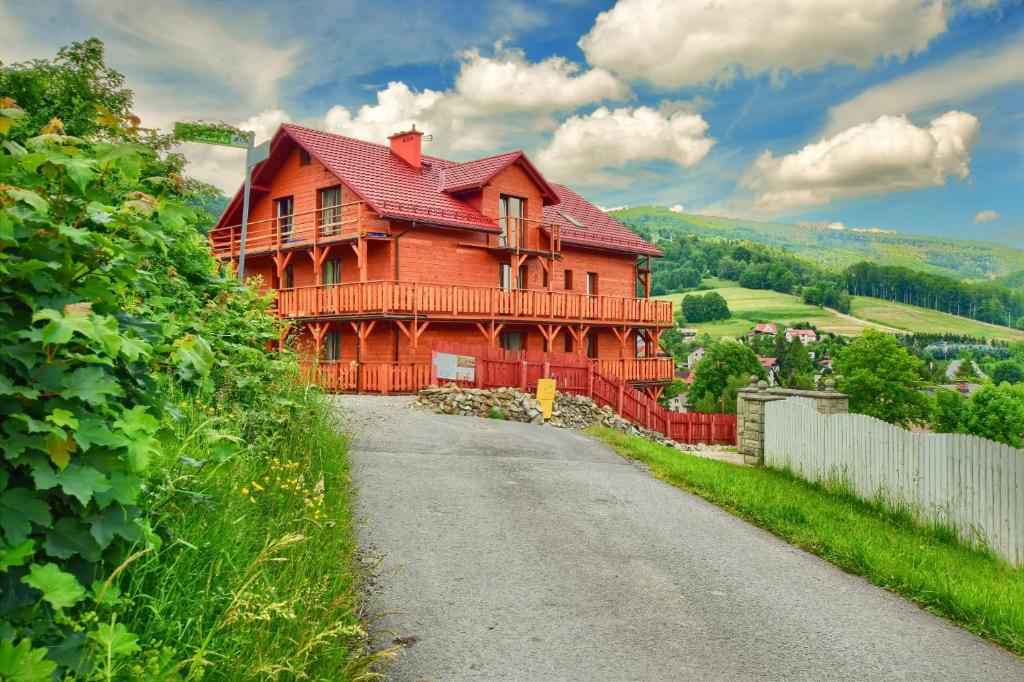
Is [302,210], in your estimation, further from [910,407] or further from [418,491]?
[910,407]

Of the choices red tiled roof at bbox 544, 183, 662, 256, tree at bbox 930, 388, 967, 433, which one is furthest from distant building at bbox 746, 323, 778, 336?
red tiled roof at bbox 544, 183, 662, 256

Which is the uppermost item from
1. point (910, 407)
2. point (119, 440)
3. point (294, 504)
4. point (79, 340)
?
point (79, 340)

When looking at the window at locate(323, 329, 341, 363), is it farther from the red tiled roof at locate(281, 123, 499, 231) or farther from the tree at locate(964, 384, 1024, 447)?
the tree at locate(964, 384, 1024, 447)

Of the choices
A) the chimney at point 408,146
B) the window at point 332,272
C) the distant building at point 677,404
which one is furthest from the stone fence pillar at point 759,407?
the distant building at point 677,404

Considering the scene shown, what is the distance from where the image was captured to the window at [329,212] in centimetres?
2938

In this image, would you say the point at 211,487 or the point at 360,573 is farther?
the point at 360,573

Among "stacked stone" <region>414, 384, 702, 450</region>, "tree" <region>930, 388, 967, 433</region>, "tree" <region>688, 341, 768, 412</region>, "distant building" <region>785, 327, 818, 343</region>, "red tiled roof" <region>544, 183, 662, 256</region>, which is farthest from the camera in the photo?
"distant building" <region>785, 327, 818, 343</region>

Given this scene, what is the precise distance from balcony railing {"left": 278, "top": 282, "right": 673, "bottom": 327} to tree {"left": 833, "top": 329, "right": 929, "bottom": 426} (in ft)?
120

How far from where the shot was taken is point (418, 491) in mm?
10188

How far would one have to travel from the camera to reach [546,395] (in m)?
20.5

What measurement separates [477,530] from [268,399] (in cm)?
293

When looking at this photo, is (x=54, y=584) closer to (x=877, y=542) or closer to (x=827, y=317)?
(x=877, y=542)

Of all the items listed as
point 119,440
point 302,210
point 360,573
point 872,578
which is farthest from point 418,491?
point 302,210

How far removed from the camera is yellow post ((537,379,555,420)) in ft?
A: 66.7
